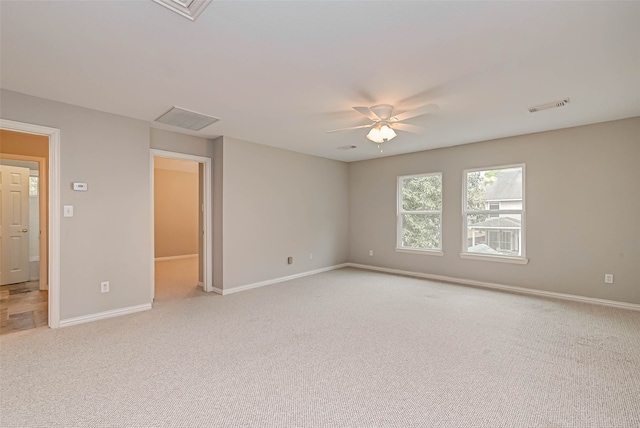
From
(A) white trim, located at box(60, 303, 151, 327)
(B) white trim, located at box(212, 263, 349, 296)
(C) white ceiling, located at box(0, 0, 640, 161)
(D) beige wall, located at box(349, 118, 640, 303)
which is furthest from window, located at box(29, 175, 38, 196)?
(D) beige wall, located at box(349, 118, 640, 303)

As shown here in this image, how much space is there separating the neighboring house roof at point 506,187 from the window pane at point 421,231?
39.2 inches

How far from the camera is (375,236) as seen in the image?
6523mm

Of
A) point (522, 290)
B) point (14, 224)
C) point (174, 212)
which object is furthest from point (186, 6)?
point (174, 212)

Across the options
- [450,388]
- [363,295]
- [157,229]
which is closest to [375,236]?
[363,295]

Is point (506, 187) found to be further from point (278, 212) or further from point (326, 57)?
point (326, 57)

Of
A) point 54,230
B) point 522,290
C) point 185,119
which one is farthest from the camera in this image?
point 522,290

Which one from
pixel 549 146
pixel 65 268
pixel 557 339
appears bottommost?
pixel 557 339

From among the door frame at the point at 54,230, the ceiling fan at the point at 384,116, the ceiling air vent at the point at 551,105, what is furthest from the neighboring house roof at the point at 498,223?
the door frame at the point at 54,230

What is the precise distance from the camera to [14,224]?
5.21 metres

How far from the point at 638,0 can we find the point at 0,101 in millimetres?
5101

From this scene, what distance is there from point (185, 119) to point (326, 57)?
2294mm

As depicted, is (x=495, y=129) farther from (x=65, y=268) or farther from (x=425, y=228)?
(x=65, y=268)

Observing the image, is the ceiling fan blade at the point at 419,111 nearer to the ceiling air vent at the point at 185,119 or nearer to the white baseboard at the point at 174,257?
the ceiling air vent at the point at 185,119

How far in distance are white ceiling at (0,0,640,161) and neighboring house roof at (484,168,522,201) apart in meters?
1.21
